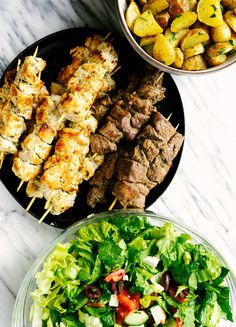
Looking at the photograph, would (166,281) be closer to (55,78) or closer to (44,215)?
(44,215)

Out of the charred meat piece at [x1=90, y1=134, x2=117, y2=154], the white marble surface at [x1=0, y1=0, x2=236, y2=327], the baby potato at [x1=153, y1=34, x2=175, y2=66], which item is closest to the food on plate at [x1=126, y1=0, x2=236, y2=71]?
the baby potato at [x1=153, y1=34, x2=175, y2=66]

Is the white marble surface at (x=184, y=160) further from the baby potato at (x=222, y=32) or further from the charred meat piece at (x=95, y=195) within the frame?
the baby potato at (x=222, y=32)

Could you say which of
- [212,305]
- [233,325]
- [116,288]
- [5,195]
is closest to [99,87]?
[5,195]

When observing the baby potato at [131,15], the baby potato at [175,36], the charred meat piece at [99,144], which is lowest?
the charred meat piece at [99,144]

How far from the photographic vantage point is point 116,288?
11.1 feet

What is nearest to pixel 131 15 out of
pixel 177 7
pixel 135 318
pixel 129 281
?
pixel 177 7

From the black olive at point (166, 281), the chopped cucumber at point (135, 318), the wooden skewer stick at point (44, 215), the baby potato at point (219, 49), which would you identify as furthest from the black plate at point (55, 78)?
the chopped cucumber at point (135, 318)

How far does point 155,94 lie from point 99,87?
13.1 inches

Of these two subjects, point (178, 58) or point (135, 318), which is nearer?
point (135, 318)

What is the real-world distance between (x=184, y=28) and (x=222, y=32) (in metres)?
0.21

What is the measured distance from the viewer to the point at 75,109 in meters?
3.41

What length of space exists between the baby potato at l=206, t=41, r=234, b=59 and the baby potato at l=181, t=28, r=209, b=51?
65mm

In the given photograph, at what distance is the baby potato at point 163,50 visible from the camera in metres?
3.40

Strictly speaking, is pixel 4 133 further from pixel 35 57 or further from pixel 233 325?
pixel 233 325
